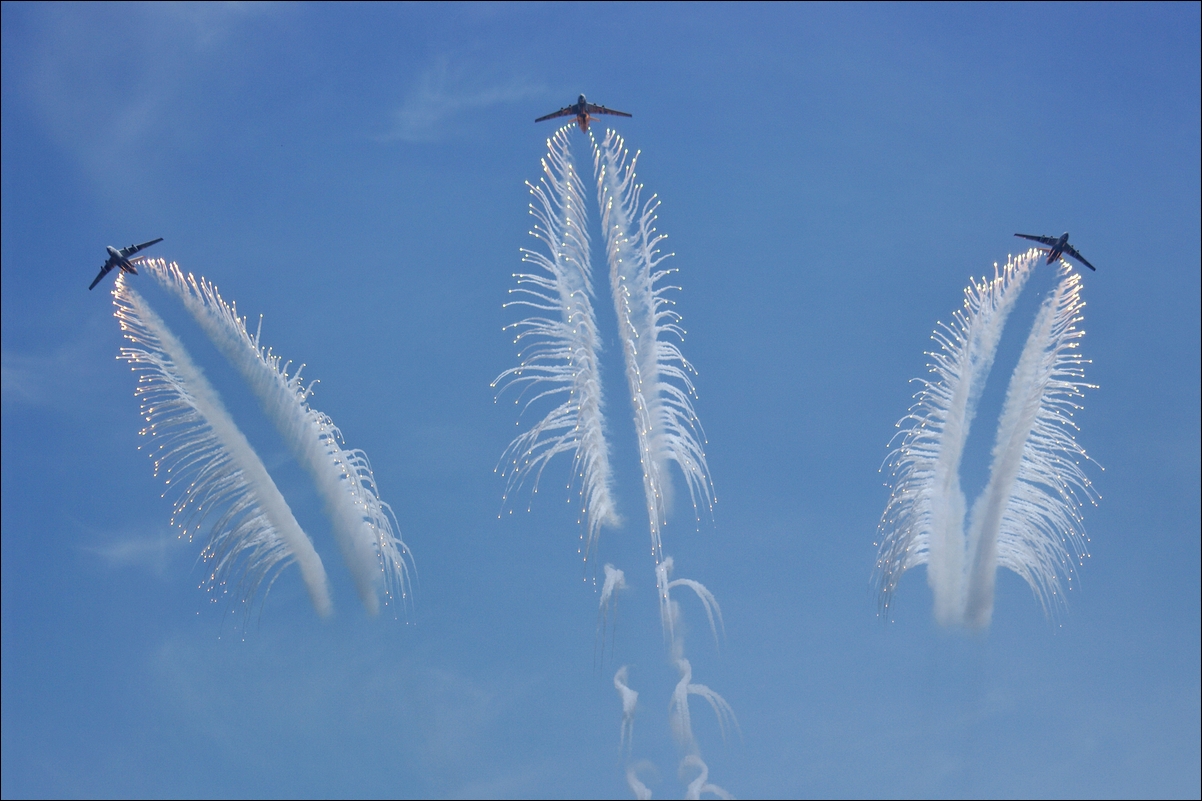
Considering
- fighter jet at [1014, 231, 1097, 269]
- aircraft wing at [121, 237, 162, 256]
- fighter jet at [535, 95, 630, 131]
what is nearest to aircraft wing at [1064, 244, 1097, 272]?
fighter jet at [1014, 231, 1097, 269]

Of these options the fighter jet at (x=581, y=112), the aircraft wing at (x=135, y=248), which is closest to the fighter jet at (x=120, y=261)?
the aircraft wing at (x=135, y=248)

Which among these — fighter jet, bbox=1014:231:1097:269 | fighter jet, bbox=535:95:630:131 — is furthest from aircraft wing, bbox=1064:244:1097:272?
fighter jet, bbox=535:95:630:131

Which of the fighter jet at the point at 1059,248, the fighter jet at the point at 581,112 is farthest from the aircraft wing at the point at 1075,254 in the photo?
the fighter jet at the point at 581,112

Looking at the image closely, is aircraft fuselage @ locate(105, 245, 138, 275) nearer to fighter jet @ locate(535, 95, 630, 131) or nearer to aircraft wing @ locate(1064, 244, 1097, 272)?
fighter jet @ locate(535, 95, 630, 131)

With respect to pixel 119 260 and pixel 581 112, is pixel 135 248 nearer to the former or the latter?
pixel 119 260

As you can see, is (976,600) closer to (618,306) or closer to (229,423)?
(618,306)

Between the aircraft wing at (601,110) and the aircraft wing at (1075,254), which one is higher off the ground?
the aircraft wing at (601,110)

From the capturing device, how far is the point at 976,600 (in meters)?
68.0

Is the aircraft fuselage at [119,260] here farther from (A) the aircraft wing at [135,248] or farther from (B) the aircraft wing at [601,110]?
(B) the aircraft wing at [601,110]

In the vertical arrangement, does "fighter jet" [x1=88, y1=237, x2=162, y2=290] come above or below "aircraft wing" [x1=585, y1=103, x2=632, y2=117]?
below

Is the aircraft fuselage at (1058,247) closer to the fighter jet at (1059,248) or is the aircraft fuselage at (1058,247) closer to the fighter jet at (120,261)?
the fighter jet at (1059,248)

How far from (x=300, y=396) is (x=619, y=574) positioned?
21.9 meters

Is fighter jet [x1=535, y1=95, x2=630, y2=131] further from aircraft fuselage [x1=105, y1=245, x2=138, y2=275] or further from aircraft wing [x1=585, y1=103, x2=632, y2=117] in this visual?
aircraft fuselage [x1=105, y1=245, x2=138, y2=275]

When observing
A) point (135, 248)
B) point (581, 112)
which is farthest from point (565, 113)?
point (135, 248)
